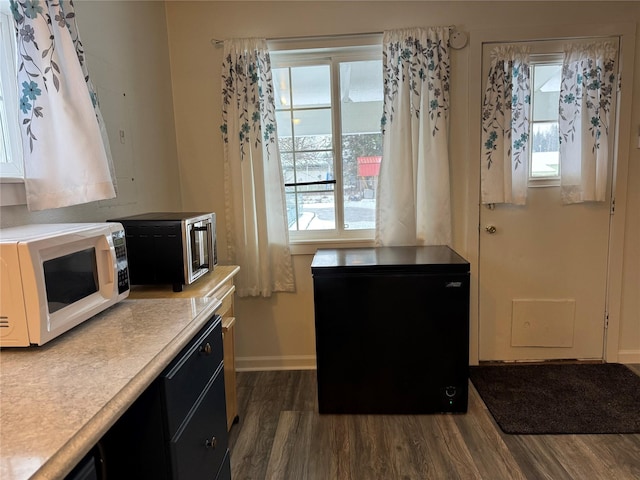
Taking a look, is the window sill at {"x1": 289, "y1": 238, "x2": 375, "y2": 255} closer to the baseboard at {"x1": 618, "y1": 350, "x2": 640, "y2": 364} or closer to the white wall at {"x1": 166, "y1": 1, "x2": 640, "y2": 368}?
the white wall at {"x1": 166, "y1": 1, "x2": 640, "y2": 368}

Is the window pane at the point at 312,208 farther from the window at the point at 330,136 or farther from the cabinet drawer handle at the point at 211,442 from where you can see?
the cabinet drawer handle at the point at 211,442

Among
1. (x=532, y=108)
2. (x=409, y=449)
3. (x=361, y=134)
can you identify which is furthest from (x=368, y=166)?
(x=409, y=449)

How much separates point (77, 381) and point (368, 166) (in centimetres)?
213

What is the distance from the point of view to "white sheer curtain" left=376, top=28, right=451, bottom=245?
8.04ft

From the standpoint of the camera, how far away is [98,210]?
1769 mm

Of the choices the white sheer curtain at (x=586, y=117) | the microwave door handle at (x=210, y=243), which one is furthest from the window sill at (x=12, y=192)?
the white sheer curtain at (x=586, y=117)

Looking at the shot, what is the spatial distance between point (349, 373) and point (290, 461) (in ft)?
1.72

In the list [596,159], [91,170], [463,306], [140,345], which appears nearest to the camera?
[140,345]

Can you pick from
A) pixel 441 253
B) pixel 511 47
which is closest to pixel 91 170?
pixel 441 253

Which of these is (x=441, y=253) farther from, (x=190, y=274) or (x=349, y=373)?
(x=190, y=274)

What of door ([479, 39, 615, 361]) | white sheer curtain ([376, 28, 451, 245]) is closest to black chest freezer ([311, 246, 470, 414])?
white sheer curtain ([376, 28, 451, 245])

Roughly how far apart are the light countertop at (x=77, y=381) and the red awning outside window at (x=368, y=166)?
1648 mm

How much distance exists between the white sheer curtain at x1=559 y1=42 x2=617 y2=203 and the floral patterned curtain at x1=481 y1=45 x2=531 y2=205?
23cm

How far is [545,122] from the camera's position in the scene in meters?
2.57
